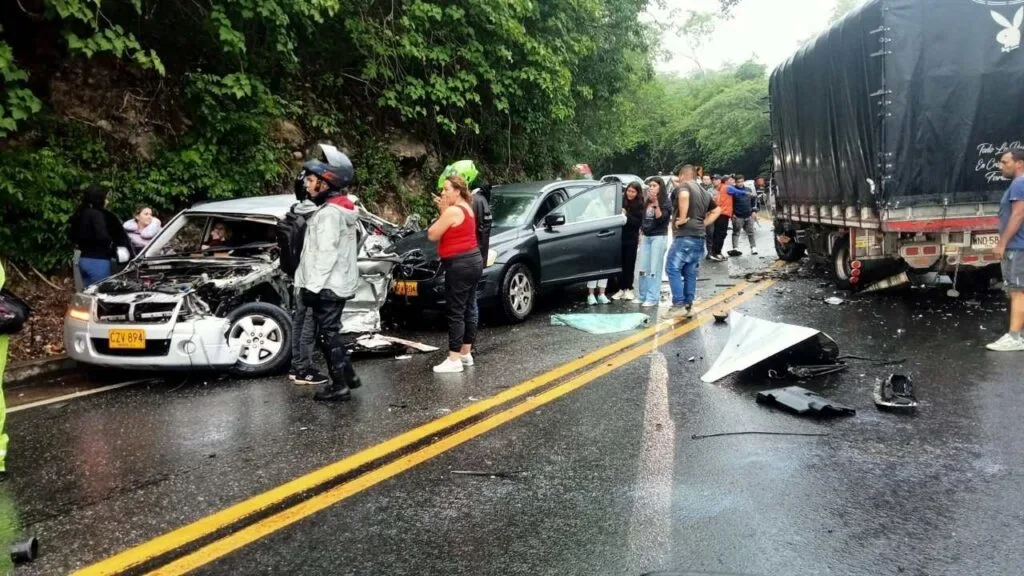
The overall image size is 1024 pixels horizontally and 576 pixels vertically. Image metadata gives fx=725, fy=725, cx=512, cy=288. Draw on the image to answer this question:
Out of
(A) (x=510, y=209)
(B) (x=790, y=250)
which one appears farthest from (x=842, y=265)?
(A) (x=510, y=209)

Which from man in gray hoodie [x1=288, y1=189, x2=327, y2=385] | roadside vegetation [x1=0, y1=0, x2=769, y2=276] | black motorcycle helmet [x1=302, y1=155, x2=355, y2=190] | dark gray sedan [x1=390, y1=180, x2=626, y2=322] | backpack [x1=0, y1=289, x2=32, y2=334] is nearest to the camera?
backpack [x1=0, y1=289, x2=32, y2=334]

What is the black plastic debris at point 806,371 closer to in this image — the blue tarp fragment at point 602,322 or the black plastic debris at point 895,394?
the black plastic debris at point 895,394

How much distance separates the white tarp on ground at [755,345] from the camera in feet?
18.5

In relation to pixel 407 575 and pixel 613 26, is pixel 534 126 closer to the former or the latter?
pixel 613 26

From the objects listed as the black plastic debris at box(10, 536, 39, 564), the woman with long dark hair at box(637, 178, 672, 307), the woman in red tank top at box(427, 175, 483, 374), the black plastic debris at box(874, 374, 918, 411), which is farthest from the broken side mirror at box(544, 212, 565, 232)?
the black plastic debris at box(10, 536, 39, 564)

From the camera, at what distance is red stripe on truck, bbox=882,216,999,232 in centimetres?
795

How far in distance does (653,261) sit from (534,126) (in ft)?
24.3

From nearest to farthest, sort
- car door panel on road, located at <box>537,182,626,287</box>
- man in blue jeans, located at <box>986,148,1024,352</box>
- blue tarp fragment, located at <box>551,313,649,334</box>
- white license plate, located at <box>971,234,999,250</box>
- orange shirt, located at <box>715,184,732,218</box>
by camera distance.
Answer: man in blue jeans, located at <box>986,148,1024,352</box>
blue tarp fragment, located at <box>551,313,649,334</box>
white license plate, located at <box>971,234,999,250</box>
car door panel on road, located at <box>537,182,626,287</box>
orange shirt, located at <box>715,184,732,218</box>

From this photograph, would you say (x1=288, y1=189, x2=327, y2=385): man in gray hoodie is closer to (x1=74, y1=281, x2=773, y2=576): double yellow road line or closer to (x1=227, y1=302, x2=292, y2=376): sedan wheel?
(x1=227, y1=302, x2=292, y2=376): sedan wheel

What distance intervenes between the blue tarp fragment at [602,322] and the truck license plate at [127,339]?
169 inches

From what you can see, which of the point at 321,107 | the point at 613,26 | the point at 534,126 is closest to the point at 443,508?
the point at 321,107

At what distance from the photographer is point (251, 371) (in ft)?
20.8

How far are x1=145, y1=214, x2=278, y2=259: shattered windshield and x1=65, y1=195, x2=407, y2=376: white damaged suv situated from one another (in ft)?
0.05

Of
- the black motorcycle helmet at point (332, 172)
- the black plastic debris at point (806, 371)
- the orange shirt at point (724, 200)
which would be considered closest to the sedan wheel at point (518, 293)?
the black motorcycle helmet at point (332, 172)
